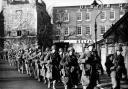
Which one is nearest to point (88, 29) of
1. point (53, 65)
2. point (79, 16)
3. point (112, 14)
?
point (79, 16)

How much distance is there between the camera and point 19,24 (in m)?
52.9

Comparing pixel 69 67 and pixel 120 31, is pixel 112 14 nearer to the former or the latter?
pixel 120 31

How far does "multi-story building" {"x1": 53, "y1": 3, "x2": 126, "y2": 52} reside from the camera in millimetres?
63812

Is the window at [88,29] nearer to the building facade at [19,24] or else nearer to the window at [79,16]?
the window at [79,16]

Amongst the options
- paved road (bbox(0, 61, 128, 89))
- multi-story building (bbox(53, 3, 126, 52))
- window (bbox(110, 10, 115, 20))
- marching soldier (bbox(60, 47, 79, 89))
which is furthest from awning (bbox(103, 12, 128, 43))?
window (bbox(110, 10, 115, 20))

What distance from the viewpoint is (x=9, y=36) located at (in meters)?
62.2

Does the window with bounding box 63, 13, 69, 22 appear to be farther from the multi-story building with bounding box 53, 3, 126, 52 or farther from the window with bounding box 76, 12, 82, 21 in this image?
the window with bounding box 76, 12, 82, 21

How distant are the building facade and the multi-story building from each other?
15.6ft

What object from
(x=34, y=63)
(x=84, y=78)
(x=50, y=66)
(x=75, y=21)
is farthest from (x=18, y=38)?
(x=84, y=78)

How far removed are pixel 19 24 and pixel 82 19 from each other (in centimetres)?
1717

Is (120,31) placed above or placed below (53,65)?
above

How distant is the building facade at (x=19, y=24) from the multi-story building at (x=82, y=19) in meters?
4.76

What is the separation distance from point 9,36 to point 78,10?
1371cm

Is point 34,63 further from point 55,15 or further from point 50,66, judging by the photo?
point 55,15
